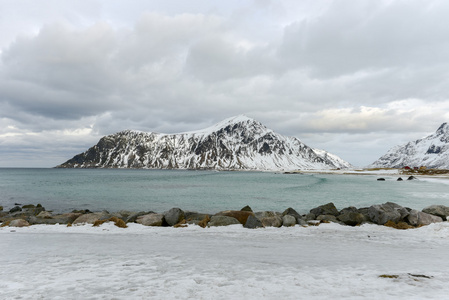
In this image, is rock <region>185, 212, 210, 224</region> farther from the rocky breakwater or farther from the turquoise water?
the turquoise water

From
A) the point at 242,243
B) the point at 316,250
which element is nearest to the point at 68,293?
the point at 242,243

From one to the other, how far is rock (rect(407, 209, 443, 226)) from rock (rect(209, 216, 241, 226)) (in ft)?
44.7

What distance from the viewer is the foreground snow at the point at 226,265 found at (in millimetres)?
7254

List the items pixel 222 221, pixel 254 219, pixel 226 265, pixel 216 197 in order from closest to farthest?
1. pixel 226 265
2. pixel 254 219
3. pixel 222 221
4. pixel 216 197

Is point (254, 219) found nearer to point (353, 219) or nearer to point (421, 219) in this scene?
point (353, 219)

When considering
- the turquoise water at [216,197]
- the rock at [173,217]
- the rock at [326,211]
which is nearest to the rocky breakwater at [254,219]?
the rock at [173,217]

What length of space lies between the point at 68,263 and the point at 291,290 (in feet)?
29.3

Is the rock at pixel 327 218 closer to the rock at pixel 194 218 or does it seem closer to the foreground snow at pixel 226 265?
the foreground snow at pixel 226 265

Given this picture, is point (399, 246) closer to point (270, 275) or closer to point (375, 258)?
point (375, 258)

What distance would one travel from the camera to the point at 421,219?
19.2 meters

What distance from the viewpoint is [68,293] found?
23.7 feet

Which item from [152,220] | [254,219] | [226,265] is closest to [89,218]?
[152,220]

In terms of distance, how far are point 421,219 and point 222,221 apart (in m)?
15.6

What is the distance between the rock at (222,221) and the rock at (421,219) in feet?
44.7
